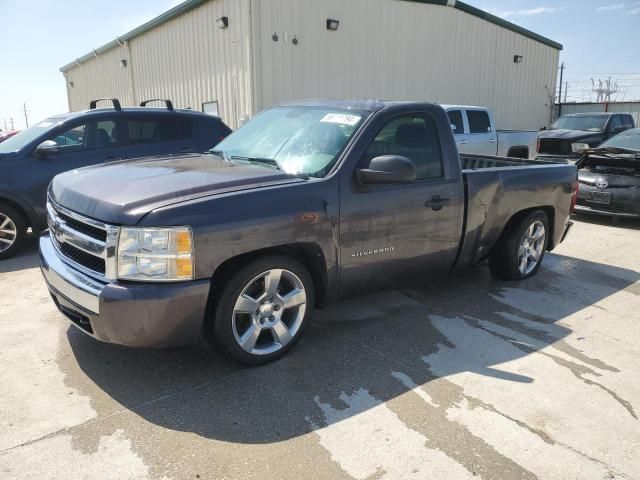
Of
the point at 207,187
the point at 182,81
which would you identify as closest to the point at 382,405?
the point at 207,187

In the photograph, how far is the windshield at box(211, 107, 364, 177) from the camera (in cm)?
359

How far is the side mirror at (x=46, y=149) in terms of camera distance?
20.1 ft

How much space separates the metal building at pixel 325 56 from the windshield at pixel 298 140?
7.80 metres

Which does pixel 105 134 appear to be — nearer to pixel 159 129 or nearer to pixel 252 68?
pixel 159 129

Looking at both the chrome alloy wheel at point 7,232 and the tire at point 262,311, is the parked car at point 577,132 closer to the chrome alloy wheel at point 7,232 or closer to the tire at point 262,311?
the tire at point 262,311

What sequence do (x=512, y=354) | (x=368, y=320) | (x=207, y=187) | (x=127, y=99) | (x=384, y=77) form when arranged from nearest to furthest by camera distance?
(x=207, y=187) < (x=512, y=354) < (x=368, y=320) < (x=384, y=77) < (x=127, y=99)

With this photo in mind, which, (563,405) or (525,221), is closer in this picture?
A: (563,405)

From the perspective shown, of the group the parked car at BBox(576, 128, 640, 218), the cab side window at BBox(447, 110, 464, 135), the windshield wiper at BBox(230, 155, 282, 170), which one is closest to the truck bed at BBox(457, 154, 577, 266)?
the windshield wiper at BBox(230, 155, 282, 170)

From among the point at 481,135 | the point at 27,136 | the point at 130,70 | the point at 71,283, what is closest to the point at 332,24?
the point at 481,135

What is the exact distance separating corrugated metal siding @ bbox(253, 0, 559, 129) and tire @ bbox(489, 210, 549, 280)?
7938mm

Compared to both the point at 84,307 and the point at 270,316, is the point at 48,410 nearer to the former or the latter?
the point at 84,307

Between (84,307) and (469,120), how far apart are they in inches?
404

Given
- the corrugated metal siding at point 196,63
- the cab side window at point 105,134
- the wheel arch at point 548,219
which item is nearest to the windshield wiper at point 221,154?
the wheel arch at point 548,219

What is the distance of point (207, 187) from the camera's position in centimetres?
306
